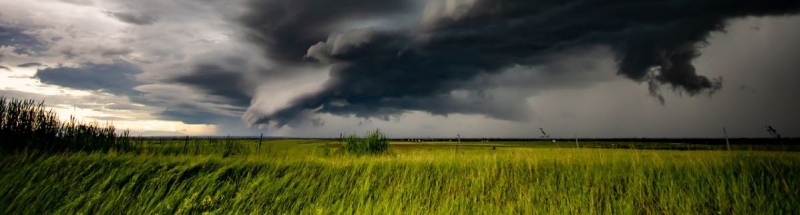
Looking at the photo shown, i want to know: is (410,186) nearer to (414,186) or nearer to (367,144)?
(414,186)

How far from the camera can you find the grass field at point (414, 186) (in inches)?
239

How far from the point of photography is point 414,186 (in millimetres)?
8547

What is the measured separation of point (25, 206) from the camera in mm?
5543

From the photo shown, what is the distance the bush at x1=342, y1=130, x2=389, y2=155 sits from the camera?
29891 mm

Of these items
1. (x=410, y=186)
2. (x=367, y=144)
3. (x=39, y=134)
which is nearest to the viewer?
(x=410, y=186)

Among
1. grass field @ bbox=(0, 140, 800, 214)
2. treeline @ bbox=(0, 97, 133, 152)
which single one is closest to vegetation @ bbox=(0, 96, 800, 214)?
grass field @ bbox=(0, 140, 800, 214)

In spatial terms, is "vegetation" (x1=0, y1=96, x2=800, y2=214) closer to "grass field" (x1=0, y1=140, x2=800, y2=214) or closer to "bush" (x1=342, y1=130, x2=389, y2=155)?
"grass field" (x1=0, y1=140, x2=800, y2=214)

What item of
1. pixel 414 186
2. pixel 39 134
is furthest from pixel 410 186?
pixel 39 134

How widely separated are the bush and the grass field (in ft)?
63.2

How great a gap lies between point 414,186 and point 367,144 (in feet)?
72.0

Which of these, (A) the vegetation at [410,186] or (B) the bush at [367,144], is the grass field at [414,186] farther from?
(B) the bush at [367,144]

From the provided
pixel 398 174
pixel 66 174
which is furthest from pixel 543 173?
pixel 66 174

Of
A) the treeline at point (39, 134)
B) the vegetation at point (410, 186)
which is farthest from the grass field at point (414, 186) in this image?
the treeline at point (39, 134)

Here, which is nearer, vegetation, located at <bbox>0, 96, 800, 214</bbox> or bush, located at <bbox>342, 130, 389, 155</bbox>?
vegetation, located at <bbox>0, 96, 800, 214</bbox>
